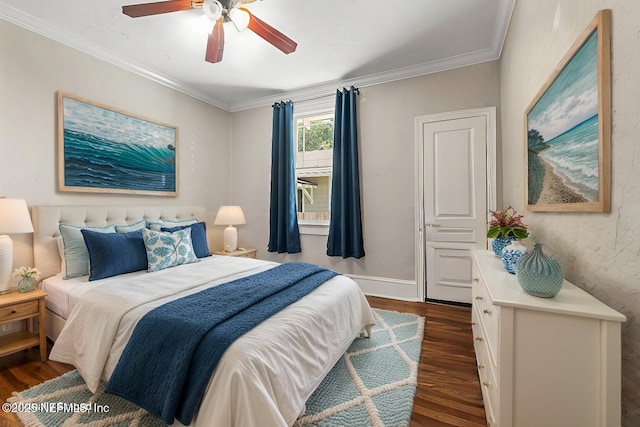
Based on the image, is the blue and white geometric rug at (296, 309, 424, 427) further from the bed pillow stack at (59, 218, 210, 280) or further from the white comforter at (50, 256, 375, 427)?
the bed pillow stack at (59, 218, 210, 280)

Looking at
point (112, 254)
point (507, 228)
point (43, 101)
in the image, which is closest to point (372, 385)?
point (507, 228)

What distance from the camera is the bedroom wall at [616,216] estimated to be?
2.88 ft

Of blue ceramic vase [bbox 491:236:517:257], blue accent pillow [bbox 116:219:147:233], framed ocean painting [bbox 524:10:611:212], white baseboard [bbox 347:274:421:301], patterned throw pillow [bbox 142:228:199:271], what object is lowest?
white baseboard [bbox 347:274:421:301]

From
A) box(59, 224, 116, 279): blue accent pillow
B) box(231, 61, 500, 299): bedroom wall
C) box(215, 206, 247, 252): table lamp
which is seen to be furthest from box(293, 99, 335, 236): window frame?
box(59, 224, 116, 279): blue accent pillow

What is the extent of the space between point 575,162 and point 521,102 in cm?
109

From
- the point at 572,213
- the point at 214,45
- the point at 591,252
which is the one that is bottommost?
the point at 591,252

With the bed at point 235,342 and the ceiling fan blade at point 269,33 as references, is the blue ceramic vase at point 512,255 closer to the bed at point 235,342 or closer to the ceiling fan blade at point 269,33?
the bed at point 235,342

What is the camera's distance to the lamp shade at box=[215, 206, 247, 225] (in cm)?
371

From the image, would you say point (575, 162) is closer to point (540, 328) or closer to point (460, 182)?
point (540, 328)

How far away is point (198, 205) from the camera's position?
3852 mm

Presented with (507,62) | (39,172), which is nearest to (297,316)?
(39,172)

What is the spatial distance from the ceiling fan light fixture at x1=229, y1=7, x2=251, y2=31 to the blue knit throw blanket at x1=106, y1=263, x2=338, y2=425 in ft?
6.04

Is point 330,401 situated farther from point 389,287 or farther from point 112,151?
point 112,151

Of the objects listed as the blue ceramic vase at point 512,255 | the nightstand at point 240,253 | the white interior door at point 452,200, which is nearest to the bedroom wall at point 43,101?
the nightstand at point 240,253
